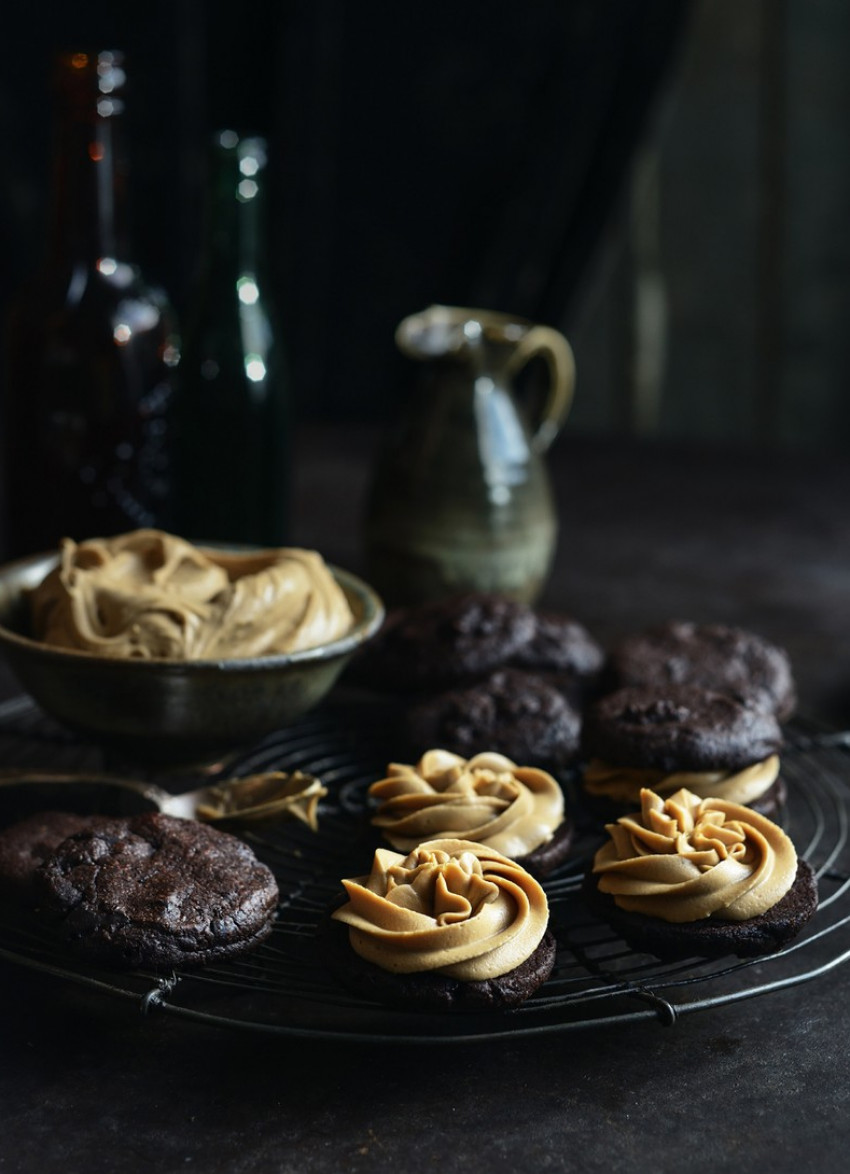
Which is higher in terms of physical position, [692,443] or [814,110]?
[814,110]

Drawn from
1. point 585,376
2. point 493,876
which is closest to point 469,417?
point 493,876

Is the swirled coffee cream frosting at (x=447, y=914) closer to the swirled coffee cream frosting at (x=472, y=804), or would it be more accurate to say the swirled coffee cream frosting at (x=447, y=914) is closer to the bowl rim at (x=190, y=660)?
the swirled coffee cream frosting at (x=472, y=804)

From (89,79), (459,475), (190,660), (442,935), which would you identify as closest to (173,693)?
(190,660)

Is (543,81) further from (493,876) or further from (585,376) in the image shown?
(493,876)

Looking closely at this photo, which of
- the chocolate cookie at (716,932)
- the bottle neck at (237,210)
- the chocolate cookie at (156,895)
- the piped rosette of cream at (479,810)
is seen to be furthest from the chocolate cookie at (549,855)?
the bottle neck at (237,210)

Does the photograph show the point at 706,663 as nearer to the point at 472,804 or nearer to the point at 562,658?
the point at 562,658

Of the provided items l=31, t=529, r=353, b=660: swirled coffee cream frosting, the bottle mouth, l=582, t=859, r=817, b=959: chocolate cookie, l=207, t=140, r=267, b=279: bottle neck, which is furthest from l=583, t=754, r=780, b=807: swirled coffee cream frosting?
the bottle mouth

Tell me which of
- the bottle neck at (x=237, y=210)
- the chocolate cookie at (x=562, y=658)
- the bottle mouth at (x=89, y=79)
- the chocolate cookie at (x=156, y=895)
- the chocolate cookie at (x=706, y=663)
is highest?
the bottle mouth at (x=89, y=79)
